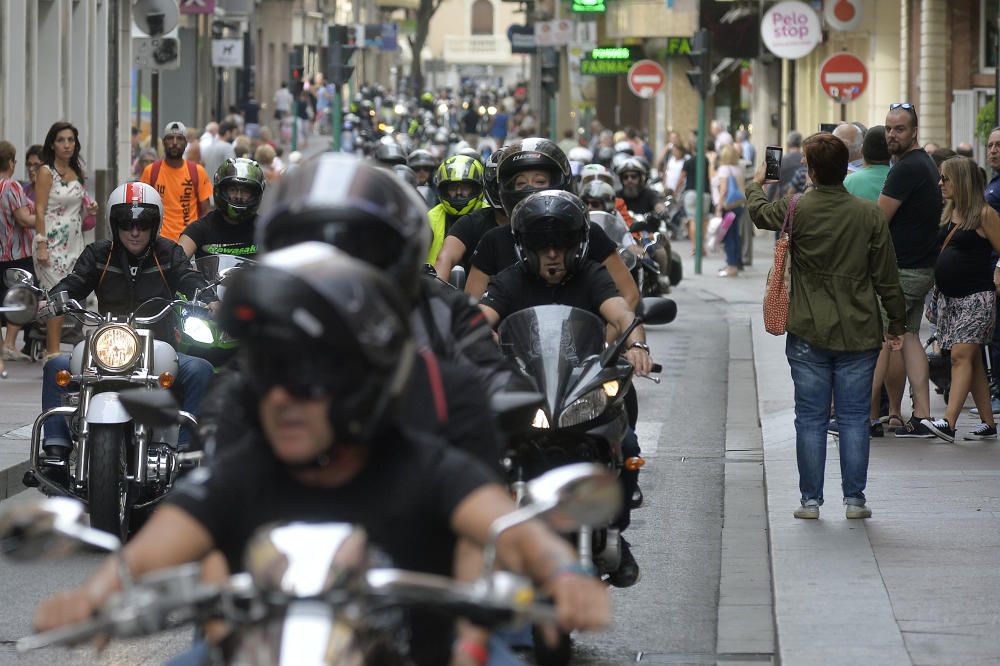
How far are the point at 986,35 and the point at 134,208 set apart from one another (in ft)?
62.4

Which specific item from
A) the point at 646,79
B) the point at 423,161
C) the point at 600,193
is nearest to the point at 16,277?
the point at 600,193

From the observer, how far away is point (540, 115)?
177ft

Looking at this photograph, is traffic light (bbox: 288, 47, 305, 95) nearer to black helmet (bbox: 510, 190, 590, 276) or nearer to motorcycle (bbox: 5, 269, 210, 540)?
motorcycle (bbox: 5, 269, 210, 540)

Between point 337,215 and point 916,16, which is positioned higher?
point 916,16

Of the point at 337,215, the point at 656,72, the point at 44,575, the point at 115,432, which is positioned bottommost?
the point at 44,575

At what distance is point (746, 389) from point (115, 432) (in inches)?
311

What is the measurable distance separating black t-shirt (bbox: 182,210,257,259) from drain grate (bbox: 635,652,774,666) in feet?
15.2

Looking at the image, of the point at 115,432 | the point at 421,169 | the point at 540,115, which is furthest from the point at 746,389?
the point at 540,115

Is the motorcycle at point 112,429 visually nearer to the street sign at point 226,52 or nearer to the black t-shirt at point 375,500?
the black t-shirt at point 375,500

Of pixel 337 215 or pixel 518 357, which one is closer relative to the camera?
pixel 337 215

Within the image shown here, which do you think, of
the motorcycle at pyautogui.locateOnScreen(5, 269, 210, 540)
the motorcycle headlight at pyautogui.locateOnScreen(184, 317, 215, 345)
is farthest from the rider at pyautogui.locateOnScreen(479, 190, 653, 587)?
the motorcycle headlight at pyautogui.locateOnScreen(184, 317, 215, 345)

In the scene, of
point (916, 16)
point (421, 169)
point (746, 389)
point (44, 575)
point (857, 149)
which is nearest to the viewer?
point (44, 575)

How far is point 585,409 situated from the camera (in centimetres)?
696

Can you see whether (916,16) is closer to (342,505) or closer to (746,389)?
(746,389)
